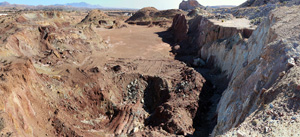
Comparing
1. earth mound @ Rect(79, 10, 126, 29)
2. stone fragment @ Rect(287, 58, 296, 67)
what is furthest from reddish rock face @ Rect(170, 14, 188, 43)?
stone fragment @ Rect(287, 58, 296, 67)

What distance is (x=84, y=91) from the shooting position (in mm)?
12945

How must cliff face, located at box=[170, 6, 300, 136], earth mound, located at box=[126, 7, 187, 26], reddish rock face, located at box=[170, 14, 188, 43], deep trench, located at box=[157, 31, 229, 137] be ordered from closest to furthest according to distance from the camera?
cliff face, located at box=[170, 6, 300, 136]
deep trench, located at box=[157, 31, 229, 137]
reddish rock face, located at box=[170, 14, 188, 43]
earth mound, located at box=[126, 7, 187, 26]

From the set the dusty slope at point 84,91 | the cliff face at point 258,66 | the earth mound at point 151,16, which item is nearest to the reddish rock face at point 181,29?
the dusty slope at point 84,91

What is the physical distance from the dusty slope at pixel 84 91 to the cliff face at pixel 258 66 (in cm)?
302

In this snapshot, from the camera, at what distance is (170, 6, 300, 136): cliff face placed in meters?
6.01

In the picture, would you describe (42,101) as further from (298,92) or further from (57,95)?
(298,92)

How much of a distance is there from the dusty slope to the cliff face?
3.02m

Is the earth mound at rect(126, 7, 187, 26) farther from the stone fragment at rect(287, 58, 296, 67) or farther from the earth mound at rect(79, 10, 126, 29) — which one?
the stone fragment at rect(287, 58, 296, 67)

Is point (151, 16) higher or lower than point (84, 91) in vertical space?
higher

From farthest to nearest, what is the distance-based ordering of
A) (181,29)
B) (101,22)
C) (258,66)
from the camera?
(101,22)
(181,29)
(258,66)

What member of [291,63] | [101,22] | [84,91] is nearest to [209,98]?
[291,63]

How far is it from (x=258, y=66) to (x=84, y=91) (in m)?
10.4

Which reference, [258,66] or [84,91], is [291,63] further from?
[84,91]

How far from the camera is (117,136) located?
36.0ft
